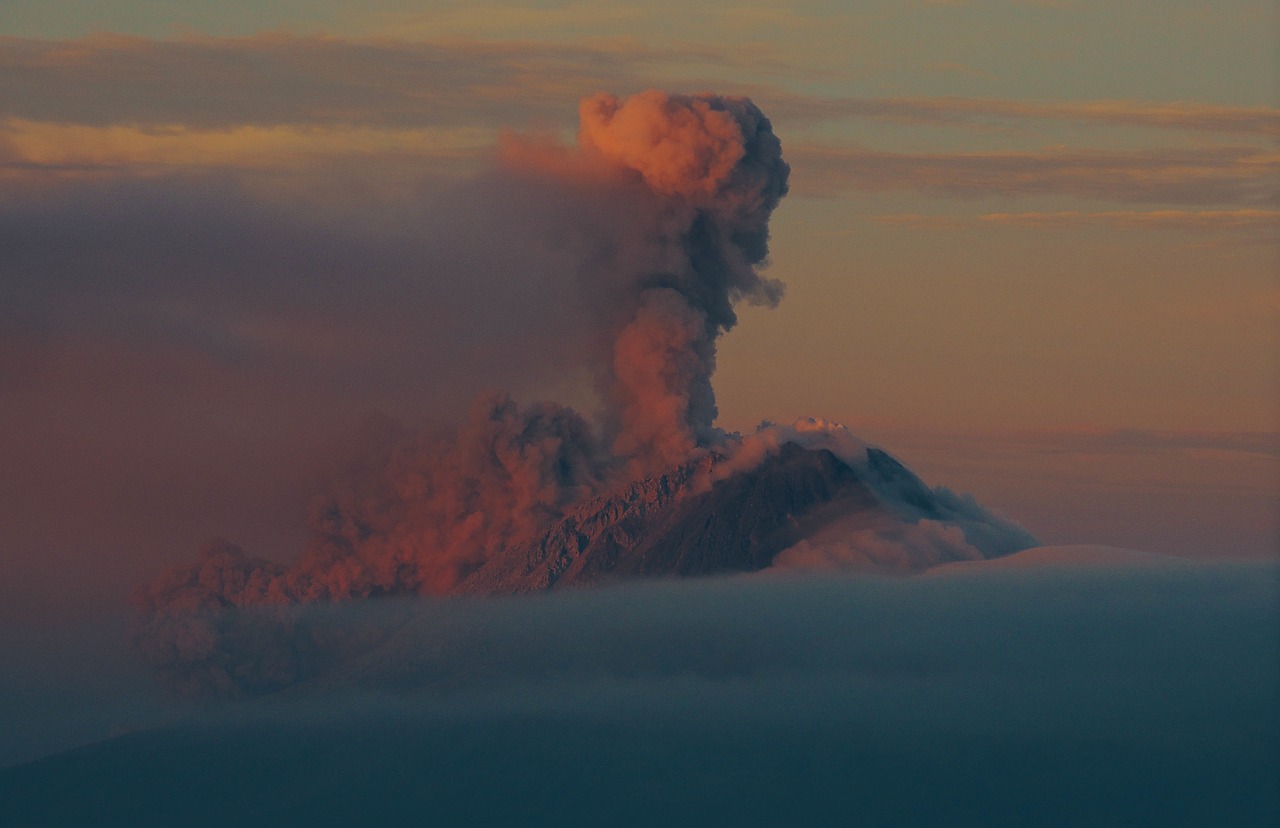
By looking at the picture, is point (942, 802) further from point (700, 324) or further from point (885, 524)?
point (700, 324)

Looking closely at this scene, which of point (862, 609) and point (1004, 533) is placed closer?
point (1004, 533)

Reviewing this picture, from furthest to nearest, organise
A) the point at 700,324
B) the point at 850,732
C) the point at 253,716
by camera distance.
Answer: the point at 850,732
the point at 253,716
the point at 700,324

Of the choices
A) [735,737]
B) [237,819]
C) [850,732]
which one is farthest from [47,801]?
[850,732]

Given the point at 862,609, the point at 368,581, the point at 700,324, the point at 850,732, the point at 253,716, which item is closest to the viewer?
the point at 700,324

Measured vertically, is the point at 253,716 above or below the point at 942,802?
above

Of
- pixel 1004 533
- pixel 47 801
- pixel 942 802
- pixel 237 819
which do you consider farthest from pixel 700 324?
pixel 47 801

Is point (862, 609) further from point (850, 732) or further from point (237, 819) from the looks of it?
point (237, 819)

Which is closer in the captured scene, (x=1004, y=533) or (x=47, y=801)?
(x=1004, y=533)

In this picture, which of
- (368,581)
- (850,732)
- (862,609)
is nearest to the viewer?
(368,581)

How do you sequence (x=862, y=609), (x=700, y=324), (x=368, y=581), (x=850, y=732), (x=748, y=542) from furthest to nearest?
(x=850, y=732)
(x=862, y=609)
(x=748, y=542)
(x=368, y=581)
(x=700, y=324)
